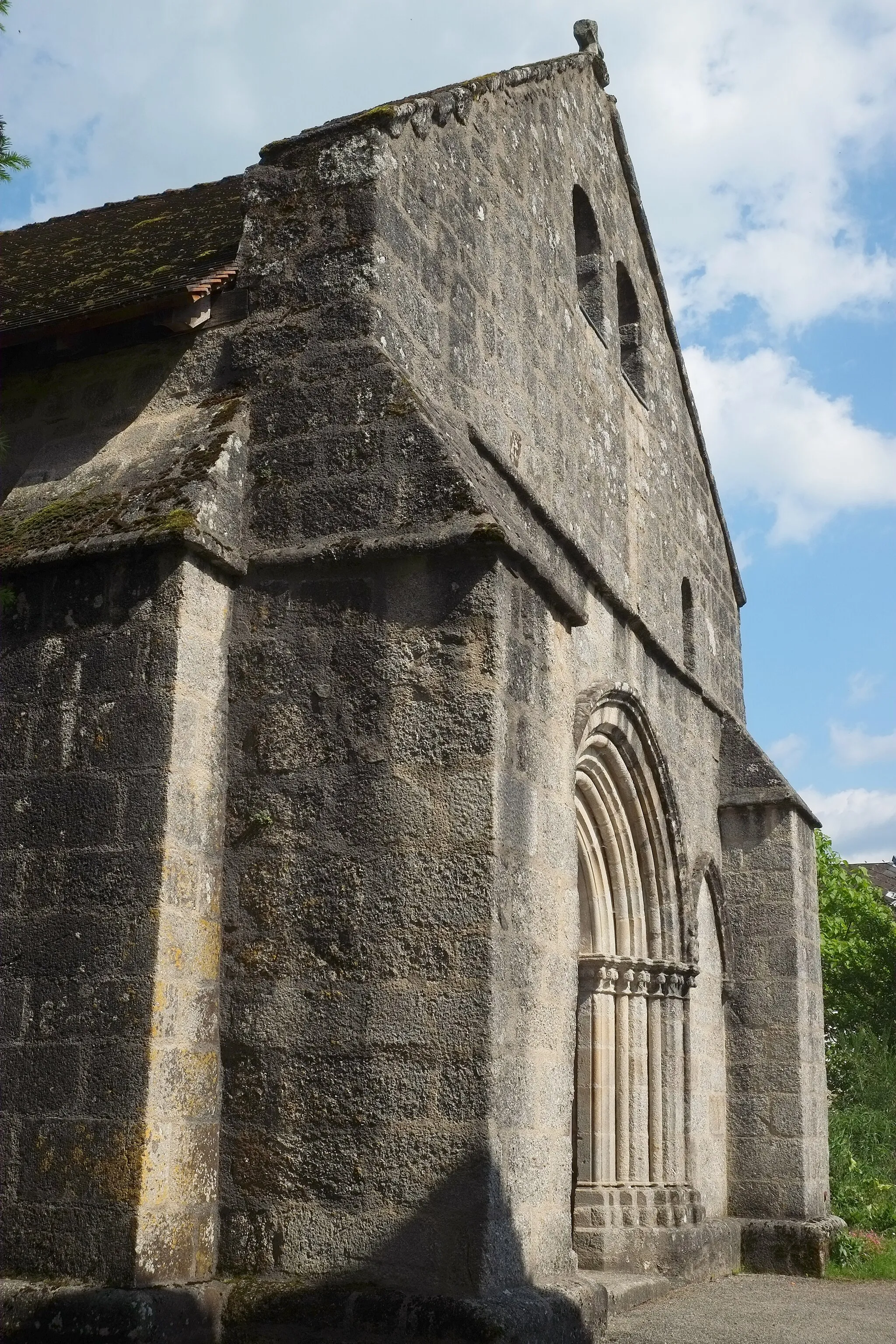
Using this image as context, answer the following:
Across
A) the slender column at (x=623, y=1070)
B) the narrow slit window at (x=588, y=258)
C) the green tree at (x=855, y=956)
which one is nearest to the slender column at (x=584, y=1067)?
the slender column at (x=623, y=1070)

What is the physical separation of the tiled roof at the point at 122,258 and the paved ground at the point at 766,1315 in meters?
5.10

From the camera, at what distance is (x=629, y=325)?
981cm

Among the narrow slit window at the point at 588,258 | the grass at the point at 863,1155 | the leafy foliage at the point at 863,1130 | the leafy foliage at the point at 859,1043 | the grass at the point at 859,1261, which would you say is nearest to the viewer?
the narrow slit window at the point at 588,258

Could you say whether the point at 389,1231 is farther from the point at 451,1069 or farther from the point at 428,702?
the point at 428,702

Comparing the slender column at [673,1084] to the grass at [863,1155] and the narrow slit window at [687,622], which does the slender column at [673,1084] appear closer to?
the grass at [863,1155]

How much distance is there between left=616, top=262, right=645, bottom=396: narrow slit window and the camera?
973 centimetres

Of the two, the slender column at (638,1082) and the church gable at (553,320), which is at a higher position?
the church gable at (553,320)

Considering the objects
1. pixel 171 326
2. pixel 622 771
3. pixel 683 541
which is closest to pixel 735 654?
pixel 683 541

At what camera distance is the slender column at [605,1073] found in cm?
810

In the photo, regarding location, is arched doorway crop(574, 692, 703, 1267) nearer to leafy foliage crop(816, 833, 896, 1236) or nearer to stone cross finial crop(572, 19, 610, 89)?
leafy foliage crop(816, 833, 896, 1236)

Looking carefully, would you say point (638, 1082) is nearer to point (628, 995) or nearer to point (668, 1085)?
point (668, 1085)

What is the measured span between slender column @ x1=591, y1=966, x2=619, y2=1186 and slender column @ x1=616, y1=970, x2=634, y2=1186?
0.08 ft

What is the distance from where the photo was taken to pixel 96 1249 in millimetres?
4336

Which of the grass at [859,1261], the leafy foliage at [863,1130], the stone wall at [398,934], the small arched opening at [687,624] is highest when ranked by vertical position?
the small arched opening at [687,624]
